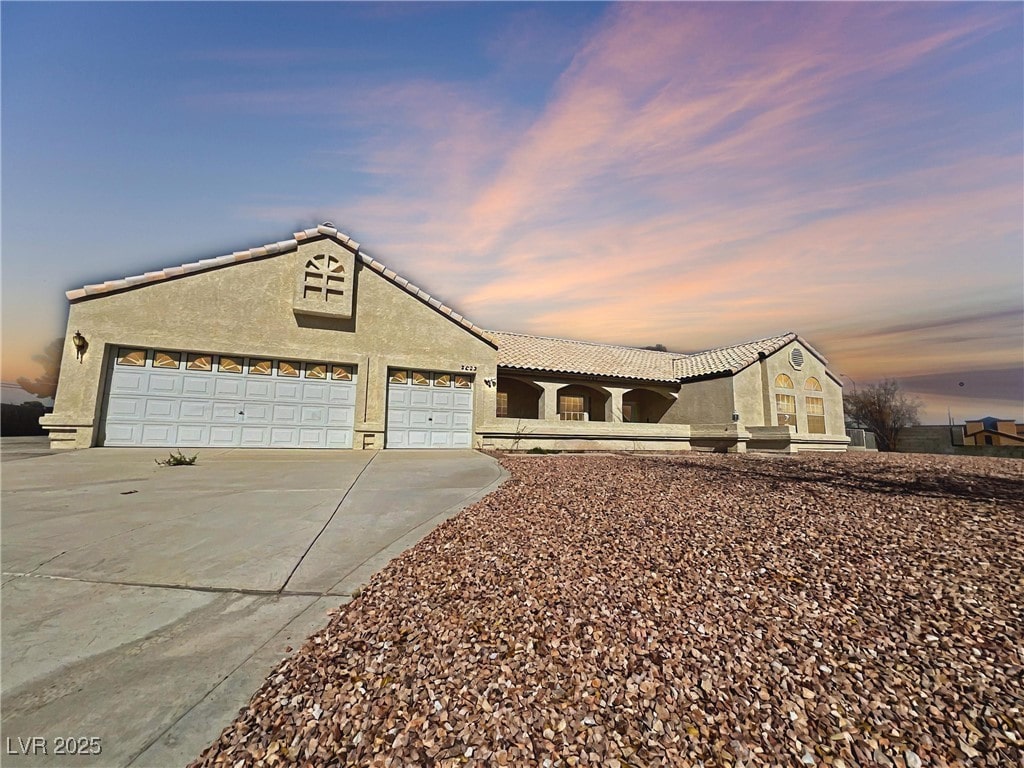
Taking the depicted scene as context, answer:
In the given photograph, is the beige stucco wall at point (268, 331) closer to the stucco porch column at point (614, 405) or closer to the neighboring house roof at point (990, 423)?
the stucco porch column at point (614, 405)

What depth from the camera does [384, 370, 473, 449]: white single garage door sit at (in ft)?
46.0

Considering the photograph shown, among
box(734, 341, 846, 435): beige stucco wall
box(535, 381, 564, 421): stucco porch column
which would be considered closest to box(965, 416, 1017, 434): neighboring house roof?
box(734, 341, 846, 435): beige stucco wall

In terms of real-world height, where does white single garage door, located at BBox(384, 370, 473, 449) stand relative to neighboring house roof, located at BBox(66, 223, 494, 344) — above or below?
below

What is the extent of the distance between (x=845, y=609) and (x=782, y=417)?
69.9 ft

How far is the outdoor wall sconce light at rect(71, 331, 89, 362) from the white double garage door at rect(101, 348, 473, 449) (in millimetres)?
667

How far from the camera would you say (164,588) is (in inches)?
134

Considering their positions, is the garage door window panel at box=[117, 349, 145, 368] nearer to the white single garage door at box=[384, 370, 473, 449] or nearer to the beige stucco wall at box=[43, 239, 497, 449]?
the beige stucco wall at box=[43, 239, 497, 449]

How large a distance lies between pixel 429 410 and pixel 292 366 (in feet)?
14.8

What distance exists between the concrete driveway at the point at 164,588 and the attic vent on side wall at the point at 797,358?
21.6m

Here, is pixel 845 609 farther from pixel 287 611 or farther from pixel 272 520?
pixel 272 520

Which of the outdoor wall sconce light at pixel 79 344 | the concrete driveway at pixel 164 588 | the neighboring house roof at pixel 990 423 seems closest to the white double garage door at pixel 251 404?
the outdoor wall sconce light at pixel 79 344

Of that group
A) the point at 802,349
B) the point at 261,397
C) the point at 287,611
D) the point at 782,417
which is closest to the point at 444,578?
the point at 287,611

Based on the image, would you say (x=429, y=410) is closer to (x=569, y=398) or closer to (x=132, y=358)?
(x=132, y=358)

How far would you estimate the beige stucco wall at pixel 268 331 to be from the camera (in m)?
11.2
